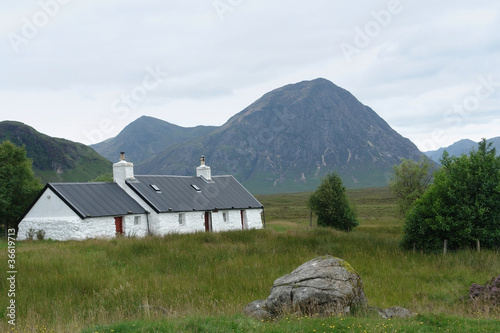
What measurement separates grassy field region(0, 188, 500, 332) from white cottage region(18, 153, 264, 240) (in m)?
7.86

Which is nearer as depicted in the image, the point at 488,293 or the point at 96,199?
the point at 488,293

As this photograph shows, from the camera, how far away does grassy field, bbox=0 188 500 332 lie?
31.0ft

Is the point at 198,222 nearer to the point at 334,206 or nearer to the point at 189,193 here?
the point at 189,193

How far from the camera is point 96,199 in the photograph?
1330 inches

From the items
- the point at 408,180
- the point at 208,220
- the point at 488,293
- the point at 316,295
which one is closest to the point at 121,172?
the point at 208,220

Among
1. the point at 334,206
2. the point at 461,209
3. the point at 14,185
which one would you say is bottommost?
the point at 334,206

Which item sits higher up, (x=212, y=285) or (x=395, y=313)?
(x=212, y=285)

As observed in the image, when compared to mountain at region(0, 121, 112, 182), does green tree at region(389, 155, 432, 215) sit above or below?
below

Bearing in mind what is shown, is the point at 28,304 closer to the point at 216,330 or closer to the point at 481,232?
the point at 216,330

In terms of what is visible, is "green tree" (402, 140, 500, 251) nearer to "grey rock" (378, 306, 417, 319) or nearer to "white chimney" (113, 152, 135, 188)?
"grey rock" (378, 306, 417, 319)

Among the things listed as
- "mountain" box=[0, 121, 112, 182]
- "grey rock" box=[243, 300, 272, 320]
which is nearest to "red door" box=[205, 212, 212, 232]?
"grey rock" box=[243, 300, 272, 320]

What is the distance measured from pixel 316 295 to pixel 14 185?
34.7m

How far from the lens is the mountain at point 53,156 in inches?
6663

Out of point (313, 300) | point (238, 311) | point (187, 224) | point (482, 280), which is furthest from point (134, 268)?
point (187, 224)
